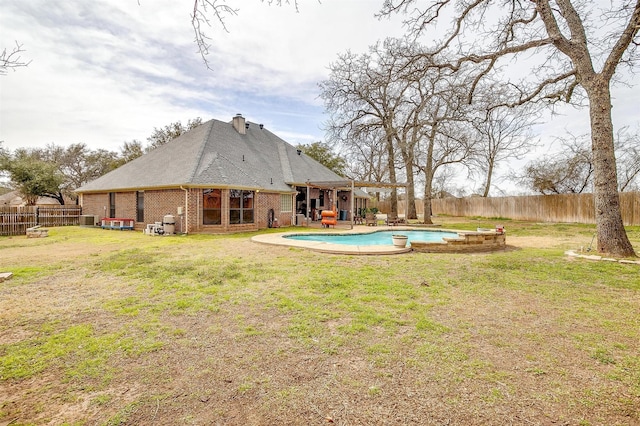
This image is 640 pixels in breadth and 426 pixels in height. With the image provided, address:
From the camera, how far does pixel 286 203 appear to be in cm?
1884

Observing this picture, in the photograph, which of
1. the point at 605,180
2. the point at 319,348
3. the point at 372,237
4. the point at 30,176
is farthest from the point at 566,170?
the point at 30,176

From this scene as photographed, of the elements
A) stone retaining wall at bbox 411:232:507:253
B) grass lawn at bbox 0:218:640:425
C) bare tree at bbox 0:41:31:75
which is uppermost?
bare tree at bbox 0:41:31:75

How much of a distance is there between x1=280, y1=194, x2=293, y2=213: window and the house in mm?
60

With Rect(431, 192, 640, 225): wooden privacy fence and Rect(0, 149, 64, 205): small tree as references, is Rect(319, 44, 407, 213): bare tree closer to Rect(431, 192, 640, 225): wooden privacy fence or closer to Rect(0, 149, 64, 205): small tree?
Rect(431, 192, 640, 225): wooden privacy fence

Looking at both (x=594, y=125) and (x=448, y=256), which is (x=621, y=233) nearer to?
(x=594, y=125)

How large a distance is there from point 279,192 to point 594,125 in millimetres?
13732

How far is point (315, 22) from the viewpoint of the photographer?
273 inches

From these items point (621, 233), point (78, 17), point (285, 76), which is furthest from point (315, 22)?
point (285, 76)

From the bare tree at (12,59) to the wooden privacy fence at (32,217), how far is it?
47.9 feet

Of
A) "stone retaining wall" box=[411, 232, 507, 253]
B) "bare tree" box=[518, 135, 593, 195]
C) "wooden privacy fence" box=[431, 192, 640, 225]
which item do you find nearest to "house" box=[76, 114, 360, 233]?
"stone retaining wall" box=[411, 232, 507, 253]

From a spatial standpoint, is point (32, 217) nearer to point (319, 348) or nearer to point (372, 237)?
point (372, 237)

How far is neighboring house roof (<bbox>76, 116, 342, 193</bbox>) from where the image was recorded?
49.5 ft

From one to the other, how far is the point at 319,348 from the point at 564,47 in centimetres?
1023

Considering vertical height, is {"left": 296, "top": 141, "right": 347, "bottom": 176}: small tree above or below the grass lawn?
above
